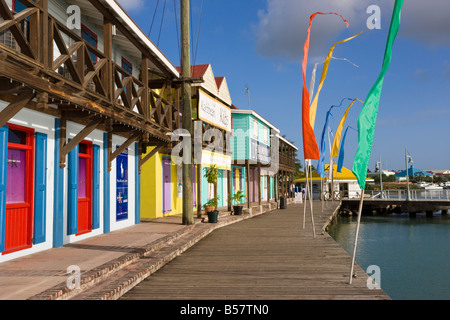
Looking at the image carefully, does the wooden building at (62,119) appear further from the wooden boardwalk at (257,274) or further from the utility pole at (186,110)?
the wooden boardwalk at (257,274)

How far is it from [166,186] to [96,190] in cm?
611

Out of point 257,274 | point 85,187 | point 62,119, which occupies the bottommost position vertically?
point 257,274

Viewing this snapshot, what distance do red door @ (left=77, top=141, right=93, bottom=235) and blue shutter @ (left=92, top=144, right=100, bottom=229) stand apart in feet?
0.37

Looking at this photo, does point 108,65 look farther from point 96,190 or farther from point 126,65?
point 126,65

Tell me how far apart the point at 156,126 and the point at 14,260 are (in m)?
5.67

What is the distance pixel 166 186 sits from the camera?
1619 centimetres

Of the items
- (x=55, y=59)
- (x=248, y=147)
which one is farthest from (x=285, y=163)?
(x=55, y=59)

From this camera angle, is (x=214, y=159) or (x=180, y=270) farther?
(x=214, y=159)

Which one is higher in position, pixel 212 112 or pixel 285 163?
pixel 212 112

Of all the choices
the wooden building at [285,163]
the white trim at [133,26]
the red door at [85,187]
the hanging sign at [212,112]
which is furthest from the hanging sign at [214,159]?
the wooden building at [285,163]

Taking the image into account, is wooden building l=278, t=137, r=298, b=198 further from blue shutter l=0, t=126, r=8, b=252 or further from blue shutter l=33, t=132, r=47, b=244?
blue shutter l=0, t=126, r=8, b=252

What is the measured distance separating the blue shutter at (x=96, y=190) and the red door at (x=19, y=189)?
2.67 metres

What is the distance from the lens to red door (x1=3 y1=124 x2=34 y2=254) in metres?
6.82
